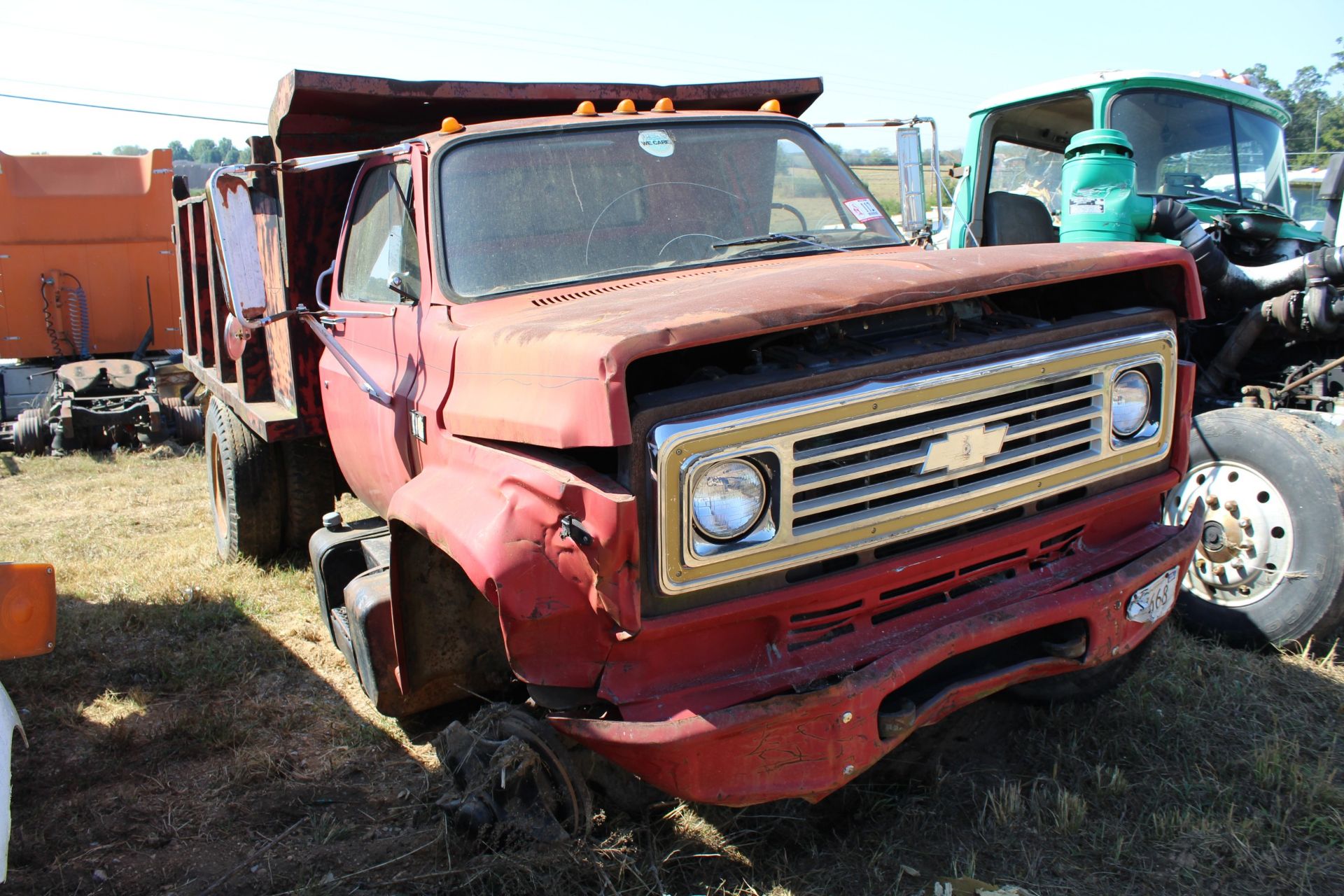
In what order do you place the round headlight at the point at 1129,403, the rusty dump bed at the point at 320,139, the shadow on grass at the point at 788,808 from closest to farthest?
the shadow on grass at the point at 788,808, the round headlight at the point at 1129,403, the rusty dump bed at the point at 320,139

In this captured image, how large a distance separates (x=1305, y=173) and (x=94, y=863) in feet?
29.0

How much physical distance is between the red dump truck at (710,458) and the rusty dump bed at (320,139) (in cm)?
30

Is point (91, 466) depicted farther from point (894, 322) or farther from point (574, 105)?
point (894, 322)

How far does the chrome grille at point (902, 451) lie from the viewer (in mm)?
2334

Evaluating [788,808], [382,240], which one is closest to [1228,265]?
[788,808]

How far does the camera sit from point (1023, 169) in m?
6.45

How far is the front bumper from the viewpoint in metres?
2.38

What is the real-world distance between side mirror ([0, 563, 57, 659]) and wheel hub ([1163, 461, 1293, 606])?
4265 millimetres

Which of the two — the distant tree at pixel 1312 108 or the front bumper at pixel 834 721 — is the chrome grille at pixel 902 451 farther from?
the distant tree at pixel 1312 108

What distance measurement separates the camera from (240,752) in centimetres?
381

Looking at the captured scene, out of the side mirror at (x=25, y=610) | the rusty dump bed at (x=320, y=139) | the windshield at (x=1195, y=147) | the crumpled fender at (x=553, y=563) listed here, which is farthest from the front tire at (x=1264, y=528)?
the side mirror at (x=25, y=610)

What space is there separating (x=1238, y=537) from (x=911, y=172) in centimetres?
208

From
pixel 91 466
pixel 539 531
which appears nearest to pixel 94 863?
pixel 539 531

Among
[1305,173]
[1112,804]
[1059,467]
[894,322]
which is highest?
[1305,173]
